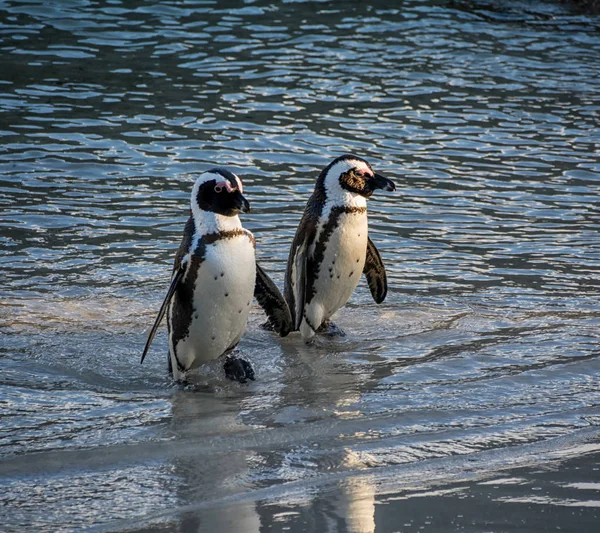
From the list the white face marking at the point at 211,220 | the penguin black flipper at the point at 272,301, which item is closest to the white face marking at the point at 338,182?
the penguin black flipper at the point at 272,301

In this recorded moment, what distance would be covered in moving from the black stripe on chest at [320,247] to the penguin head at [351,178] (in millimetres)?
112

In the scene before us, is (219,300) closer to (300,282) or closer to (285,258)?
(300,282)

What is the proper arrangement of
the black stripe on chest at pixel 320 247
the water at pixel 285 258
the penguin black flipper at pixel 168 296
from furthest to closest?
the black stripe on chest at pixel 320 247
the penguin black flipper at pixel 168 296
the water at pixel 285 258

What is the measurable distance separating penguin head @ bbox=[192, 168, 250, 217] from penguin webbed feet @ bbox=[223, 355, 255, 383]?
0.71 metres

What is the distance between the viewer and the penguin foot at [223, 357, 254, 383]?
532cm

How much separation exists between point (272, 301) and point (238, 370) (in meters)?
0.72

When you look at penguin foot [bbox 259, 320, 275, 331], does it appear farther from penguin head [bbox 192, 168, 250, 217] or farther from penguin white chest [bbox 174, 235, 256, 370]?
penguin head [bbox 192, 168, 250, 217]

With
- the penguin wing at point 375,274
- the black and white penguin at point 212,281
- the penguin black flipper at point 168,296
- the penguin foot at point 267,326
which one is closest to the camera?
the penguin black flipper at point 168,296

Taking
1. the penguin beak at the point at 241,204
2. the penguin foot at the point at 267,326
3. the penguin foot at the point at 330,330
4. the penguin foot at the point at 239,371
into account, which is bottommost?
the penguin foot at the point at 267,326

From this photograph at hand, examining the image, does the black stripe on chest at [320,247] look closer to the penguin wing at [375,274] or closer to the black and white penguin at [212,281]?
the penguin wing at [375,274]

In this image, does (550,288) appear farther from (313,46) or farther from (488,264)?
(313,46)

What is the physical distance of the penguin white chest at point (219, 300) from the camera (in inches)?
206

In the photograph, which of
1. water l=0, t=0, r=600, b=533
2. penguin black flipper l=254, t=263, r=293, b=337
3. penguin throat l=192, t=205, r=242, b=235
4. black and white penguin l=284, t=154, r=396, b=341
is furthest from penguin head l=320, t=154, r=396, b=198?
penguin throat l=192, t=205, r=242, b=235

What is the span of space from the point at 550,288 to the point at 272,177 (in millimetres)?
3179
